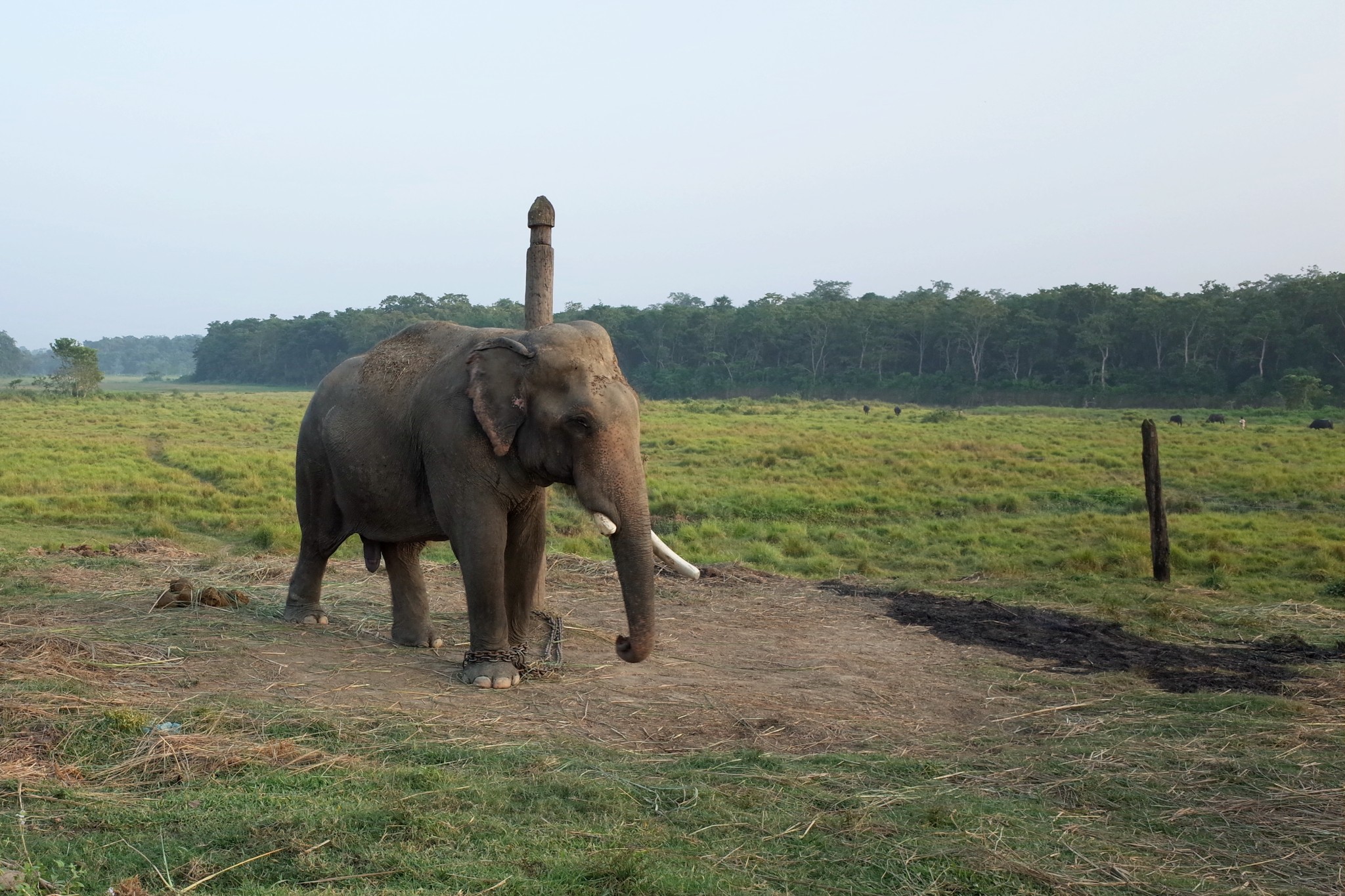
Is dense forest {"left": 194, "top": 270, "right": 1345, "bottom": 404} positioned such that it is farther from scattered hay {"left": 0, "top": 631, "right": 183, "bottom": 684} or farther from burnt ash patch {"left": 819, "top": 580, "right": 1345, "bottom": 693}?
scattered hay {"left": 0, "top": 631, "right": 183, "bottom": 684}

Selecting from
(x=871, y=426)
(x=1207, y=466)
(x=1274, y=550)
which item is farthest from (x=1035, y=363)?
(x=1274, y=550)

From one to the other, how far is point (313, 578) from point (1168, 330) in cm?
7006

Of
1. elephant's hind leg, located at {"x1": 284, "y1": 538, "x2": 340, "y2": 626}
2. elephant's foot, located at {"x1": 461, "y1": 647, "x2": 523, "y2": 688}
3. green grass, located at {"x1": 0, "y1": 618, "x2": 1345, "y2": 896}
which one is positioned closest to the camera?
green grass, located at {"x1": 0, "y1": 618, "x2": 1345, "y2": 896}

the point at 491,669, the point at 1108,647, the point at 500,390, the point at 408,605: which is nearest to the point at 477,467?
the point at 500,390

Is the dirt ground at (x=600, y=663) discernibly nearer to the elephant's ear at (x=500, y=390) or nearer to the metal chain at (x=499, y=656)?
the metal chain at (x=499, y=656)

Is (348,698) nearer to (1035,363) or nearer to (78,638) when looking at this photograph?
(78,638)

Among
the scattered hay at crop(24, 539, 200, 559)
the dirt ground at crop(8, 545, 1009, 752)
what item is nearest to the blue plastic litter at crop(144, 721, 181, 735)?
the dirt ground at crop(8, 545, 1009, 752)

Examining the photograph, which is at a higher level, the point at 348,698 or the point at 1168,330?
the point at 1168,330

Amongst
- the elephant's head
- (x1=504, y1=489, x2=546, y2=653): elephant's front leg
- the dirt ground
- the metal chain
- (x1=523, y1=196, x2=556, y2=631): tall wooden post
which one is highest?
(x1=523, y1=196, x2=556, y2=631): tall wooden post

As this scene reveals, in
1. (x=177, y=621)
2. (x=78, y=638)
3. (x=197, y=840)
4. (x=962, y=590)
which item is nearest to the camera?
(x=197, y=840)

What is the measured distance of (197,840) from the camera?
14.1ft

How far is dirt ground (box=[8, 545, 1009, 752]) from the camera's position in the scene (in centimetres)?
675

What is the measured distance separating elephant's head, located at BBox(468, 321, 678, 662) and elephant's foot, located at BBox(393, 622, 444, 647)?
77.7 inches

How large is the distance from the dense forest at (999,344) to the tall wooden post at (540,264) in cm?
5767
